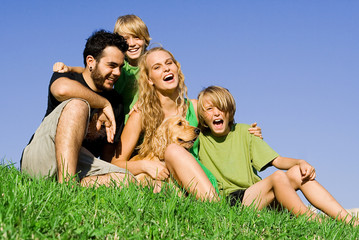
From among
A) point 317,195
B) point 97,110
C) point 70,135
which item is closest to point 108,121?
point 97,110

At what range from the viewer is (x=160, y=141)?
5.54m

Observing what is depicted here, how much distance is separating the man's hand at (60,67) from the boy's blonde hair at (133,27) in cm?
161

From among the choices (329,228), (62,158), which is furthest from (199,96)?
(329,228)

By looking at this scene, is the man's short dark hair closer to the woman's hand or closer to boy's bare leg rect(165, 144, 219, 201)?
the woman's hand

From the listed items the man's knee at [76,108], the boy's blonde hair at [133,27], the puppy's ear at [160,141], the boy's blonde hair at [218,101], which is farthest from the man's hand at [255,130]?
the boy's blonde hair at [133,27]

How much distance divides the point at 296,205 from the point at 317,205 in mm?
452

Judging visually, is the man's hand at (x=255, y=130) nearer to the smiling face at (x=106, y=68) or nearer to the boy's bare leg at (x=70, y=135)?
the smiling face at (x=106, y=68)

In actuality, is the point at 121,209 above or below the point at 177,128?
below

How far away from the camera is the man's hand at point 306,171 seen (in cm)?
498

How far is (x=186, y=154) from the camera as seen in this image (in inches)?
195

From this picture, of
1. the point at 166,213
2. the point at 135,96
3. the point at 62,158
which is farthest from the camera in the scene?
the point at 135,96

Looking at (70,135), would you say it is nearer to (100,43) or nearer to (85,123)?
(85,123)

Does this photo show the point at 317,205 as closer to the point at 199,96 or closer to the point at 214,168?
the point at 214,168

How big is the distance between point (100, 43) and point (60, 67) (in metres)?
0.66
